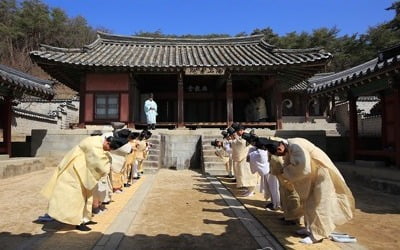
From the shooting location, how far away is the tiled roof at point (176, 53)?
54.1 ft

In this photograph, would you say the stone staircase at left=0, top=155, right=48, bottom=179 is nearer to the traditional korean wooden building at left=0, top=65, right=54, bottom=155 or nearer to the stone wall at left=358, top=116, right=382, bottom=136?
the traditional korean wooden building at left=0, top=65, right=54, bottom=155

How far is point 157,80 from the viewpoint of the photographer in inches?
803

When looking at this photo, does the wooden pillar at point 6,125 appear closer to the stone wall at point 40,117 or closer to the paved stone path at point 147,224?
the paved stone path at point 147,224

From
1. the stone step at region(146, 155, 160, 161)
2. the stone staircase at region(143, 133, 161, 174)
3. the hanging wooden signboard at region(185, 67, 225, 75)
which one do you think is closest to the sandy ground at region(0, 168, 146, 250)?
the stone staircase at region(143, 133, 161, 174)

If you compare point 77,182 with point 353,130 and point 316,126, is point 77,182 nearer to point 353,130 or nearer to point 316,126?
point 353,130

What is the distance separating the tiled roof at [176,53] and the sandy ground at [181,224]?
8552 millimetres

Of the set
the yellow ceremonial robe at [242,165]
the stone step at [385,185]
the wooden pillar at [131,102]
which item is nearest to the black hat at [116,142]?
the yellow ceremonial robe at [242,165]

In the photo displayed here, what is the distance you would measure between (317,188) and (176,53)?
16.1 m

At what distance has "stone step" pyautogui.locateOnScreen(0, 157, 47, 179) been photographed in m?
11.5

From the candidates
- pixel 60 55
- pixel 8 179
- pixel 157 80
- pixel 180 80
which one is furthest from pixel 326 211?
pixel 157 80

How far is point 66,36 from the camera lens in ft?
159

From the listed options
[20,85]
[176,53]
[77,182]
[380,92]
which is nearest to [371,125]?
[380,92]

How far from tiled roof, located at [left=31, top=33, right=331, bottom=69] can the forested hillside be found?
21.2m

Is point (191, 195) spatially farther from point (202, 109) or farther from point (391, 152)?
point (202, 109)
